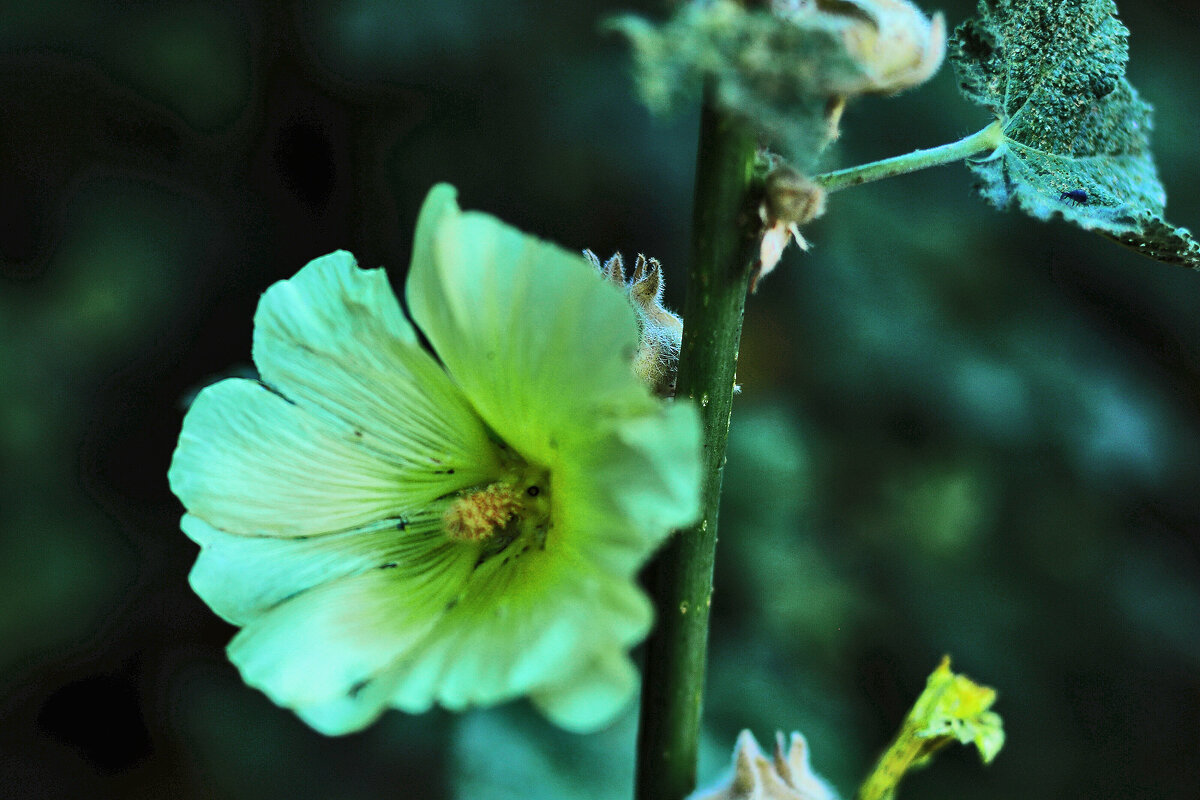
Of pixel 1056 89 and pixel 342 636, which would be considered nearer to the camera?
pixel 342 636

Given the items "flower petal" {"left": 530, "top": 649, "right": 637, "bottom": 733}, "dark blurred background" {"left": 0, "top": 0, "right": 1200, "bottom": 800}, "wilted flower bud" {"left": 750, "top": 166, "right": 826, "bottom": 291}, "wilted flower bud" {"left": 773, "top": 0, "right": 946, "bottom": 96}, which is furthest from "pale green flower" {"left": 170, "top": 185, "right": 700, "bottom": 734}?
→ "dark blurred background" {"left": 0, "top": 0, "right": 1200, "bottom": 800}

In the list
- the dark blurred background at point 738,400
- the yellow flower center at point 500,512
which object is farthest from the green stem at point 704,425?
the dark blurred background at point 738,400

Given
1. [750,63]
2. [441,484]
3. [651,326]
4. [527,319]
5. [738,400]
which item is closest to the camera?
[750,63]

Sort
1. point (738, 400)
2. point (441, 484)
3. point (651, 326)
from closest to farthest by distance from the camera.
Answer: point (651, 326) → point (441, 484) → point (738, 400)

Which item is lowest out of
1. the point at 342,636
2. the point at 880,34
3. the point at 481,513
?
the point at 342,636

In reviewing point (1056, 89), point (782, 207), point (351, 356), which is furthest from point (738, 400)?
point (782, 207)

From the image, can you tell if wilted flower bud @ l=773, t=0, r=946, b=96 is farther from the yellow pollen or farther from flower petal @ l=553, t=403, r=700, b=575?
the yellow pollen

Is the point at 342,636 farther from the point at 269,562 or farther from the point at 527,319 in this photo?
the point at 527,319

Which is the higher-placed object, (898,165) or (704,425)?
(898,165)
